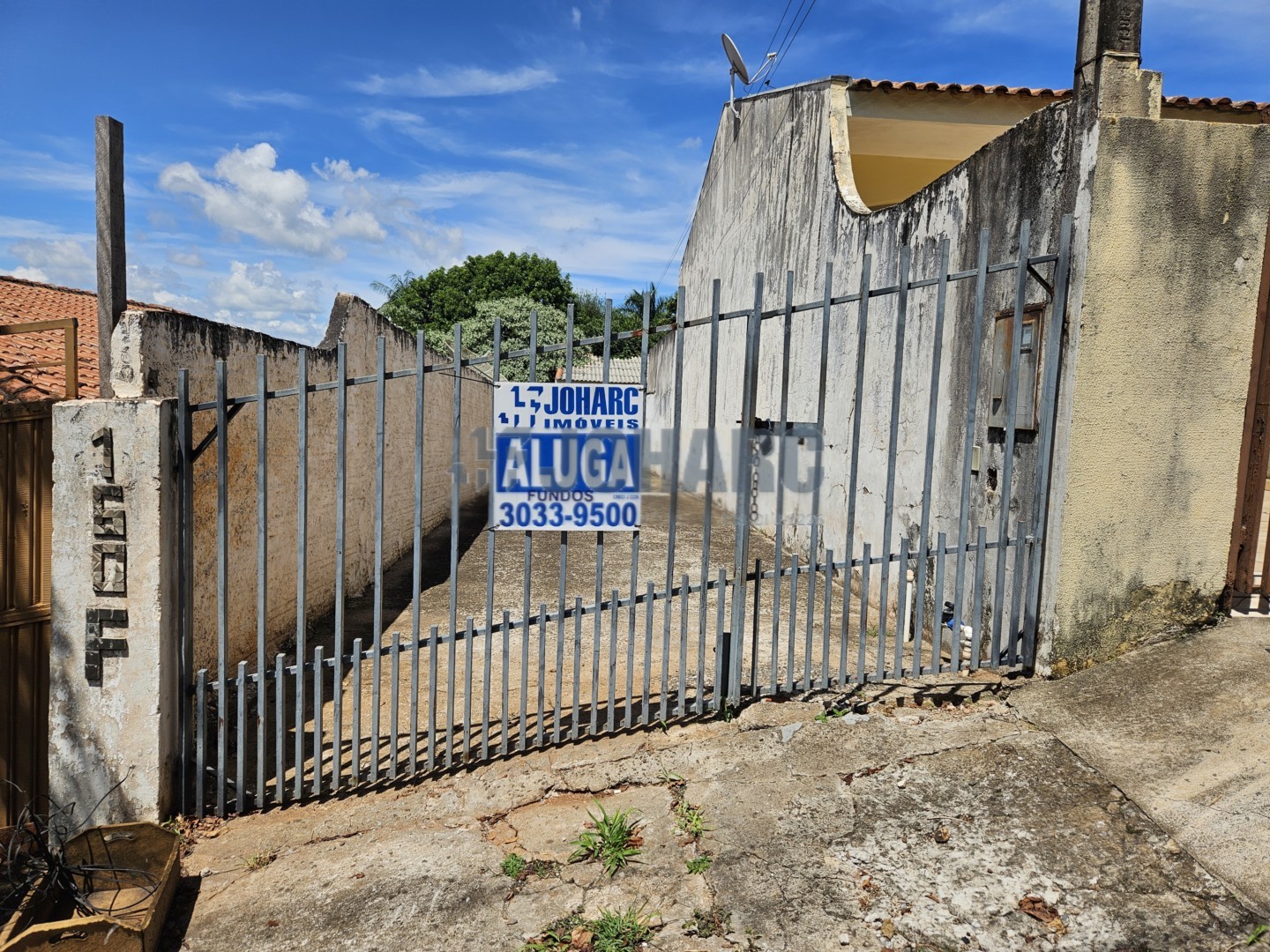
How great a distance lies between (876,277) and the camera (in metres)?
7.16

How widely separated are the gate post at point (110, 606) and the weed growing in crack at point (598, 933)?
1.85 metres

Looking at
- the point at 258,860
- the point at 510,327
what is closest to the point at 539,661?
the point at 258,860

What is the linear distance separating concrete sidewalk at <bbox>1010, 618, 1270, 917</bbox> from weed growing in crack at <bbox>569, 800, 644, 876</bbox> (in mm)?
1848

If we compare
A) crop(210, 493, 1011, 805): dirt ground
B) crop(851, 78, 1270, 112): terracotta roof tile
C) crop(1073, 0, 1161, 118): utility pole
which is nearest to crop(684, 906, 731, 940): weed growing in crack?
crop(210, 493, 1011, 805): dirt ground

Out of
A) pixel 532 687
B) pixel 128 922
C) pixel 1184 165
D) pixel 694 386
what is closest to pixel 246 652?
pixel 532 687

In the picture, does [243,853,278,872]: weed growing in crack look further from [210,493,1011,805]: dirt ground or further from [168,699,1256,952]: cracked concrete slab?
[210,493,1011,805]: dirt ground

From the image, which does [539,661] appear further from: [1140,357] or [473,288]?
→ [473,288]

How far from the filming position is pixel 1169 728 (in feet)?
11.1

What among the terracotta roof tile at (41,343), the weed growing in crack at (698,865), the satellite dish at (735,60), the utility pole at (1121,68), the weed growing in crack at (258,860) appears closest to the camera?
the weed growing in crack at (698,865)

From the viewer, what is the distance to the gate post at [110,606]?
11.0 feet

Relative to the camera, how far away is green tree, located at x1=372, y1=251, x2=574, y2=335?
107 feet

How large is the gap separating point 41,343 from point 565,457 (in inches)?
187

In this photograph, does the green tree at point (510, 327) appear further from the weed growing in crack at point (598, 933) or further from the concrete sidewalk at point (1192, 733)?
the weed growing in crack at point (598, 933)

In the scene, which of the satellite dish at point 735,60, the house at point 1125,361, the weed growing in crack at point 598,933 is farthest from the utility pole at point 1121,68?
the satellite dish at point 735,60
